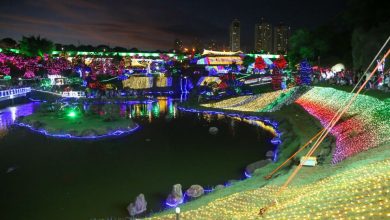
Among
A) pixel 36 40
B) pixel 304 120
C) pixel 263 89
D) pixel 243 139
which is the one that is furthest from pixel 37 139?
pixel 36 40

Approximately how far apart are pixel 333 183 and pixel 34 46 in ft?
332

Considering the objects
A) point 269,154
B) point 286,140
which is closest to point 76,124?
point 269,154

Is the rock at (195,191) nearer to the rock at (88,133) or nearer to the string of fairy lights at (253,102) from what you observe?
the rock at (88,133)

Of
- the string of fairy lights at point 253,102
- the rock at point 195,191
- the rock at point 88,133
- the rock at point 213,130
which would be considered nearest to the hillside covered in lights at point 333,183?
the rock at point 195,191

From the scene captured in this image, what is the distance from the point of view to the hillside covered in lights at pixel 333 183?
10969mm

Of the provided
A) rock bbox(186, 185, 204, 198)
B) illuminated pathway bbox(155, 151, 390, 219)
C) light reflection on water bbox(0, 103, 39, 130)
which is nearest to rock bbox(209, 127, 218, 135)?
rock bbox(186, 185, 204, 198)

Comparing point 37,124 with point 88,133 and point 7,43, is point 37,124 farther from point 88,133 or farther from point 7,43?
point 7,43

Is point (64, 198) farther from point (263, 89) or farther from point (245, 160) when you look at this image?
point (263, 89)

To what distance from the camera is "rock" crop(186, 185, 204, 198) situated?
20.0 meters

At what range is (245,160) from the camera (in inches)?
1083

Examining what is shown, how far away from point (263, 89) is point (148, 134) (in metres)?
29.5

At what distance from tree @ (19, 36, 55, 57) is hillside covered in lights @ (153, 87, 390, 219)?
84675 mm

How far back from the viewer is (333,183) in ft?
44.3

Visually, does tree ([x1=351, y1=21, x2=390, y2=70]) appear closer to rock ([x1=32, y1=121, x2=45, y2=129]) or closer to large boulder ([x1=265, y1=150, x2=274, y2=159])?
large boulder ([x1=265, y1=150, x2=274, y2=159])
